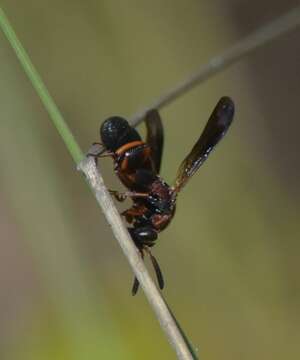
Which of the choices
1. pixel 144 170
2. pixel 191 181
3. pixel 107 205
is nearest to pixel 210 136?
pixel 144 170

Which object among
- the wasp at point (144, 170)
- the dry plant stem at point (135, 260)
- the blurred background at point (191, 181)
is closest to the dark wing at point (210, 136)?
the wasp at point (144, 170)

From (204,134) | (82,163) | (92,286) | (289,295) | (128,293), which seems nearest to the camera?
(82,163)

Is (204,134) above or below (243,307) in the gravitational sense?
above

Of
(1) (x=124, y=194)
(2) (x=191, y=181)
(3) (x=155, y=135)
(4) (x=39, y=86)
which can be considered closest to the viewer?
(4) (x=39, y=86)

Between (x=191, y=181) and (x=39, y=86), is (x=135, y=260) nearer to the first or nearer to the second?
(x=39, y=86)

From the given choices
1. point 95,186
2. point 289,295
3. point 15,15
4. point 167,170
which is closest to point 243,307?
point 289,295

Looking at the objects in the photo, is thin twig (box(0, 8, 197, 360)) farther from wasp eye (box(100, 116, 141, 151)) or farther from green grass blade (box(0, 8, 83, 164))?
wasp eye (box(100, 116, 141, 151))

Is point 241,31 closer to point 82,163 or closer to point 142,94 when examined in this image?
point 142,94
